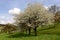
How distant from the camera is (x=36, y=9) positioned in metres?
47.3

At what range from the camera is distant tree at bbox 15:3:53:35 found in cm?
4638

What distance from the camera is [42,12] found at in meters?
47.5

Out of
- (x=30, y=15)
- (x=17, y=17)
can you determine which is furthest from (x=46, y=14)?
(x=17, y=17)

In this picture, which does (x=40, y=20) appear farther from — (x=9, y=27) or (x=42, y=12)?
(x=9, y=27)

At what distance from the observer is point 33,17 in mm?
46469

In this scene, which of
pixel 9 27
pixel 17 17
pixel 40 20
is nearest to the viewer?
pixel 40 20

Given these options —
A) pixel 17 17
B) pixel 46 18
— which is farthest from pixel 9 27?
pixel 46 18

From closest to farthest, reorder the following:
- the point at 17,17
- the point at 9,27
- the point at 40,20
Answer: the point at 40,20 < the point at 17,17 < the point at 9,27

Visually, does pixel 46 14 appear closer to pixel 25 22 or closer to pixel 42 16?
pixel 42 16

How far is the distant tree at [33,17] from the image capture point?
152 feet

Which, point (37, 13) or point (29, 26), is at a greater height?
point (37, 13)

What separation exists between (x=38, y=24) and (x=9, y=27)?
32314 mm

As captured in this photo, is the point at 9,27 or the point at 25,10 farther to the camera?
the point at 9,27

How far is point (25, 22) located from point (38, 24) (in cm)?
374
